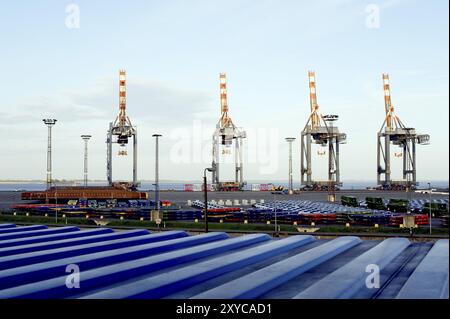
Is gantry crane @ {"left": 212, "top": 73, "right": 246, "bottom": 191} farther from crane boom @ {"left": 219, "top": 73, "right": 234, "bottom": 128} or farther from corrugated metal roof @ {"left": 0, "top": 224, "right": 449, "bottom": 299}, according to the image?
corrugated metal roof @ {"left": 0, "top": 224, "right": 449, "bottom": 299}

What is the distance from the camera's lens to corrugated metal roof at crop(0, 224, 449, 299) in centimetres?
1225

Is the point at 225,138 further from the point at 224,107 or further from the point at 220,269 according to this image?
the point at 220,269

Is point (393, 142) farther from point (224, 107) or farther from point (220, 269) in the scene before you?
point (220, 269)

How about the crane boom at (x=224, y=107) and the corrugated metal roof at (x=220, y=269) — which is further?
the crane boom at (x=224, y=107)

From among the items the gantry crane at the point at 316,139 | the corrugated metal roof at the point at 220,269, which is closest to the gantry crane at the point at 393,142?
the gantry crane at the point at 316,139

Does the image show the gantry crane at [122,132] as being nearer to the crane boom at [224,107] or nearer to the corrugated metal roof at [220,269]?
the crane boom at [224,107]

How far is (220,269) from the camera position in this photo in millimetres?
15219

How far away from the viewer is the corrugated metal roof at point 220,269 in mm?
12250

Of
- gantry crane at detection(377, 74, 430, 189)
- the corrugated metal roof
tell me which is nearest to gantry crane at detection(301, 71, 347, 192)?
gantry crane at detection(377, 74, 430, 189)

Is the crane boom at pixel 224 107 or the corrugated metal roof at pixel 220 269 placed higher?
the crane boom at pixel 224 107

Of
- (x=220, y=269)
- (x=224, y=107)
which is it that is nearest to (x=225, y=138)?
(x=224, y=107)

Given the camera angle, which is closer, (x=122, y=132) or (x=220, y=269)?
(x=220, y=269)
